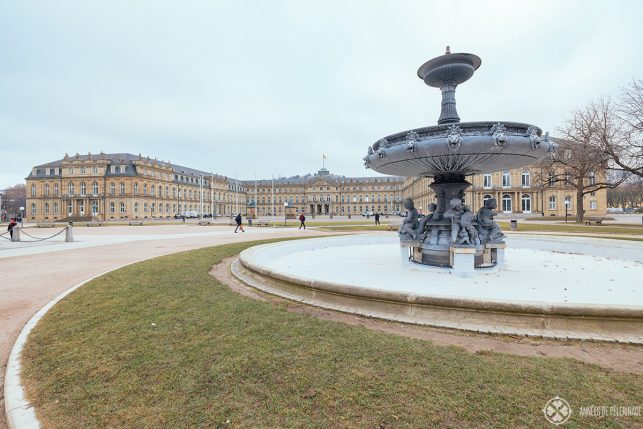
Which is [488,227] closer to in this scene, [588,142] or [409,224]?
[409,224]

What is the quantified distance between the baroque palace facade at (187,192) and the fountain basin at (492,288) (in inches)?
1203

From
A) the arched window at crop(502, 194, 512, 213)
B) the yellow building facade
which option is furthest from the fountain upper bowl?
the yellow building facade

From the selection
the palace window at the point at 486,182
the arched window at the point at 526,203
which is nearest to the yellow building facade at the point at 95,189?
the palace window at the point at 486,182

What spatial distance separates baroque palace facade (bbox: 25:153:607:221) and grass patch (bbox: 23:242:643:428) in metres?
37.0

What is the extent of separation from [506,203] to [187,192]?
81049 mm

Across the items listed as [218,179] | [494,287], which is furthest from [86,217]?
[494,287]

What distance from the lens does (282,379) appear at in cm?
273

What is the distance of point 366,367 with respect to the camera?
289cm

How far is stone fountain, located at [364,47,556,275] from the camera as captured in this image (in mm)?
5875

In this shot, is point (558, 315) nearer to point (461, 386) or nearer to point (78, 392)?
point (461, 386)

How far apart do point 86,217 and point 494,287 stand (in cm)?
8548

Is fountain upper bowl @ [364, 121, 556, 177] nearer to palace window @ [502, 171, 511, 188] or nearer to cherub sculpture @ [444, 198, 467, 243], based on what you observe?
cherub sculpture @ [444, 198, 467, 243]

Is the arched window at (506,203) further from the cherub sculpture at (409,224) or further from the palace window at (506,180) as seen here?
the cherub sculpture at (409,224)

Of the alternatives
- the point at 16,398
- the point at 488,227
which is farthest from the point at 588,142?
the point at 16,398
